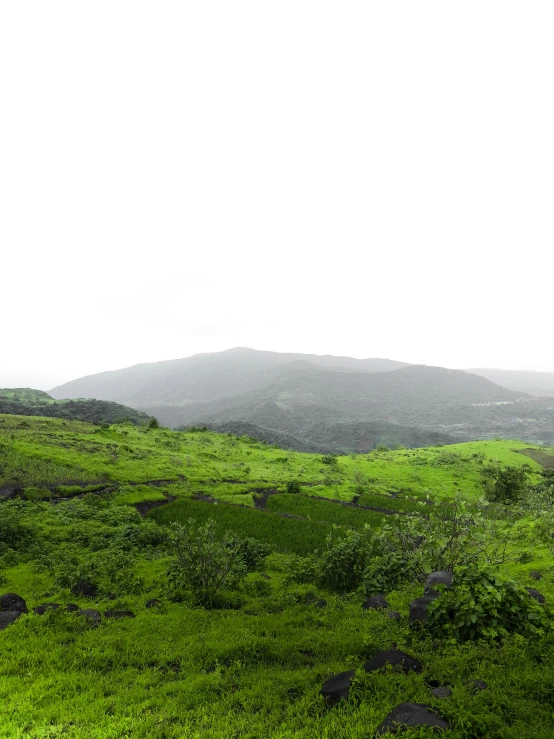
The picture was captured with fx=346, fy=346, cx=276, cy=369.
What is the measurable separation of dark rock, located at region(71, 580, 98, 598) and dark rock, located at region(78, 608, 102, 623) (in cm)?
144

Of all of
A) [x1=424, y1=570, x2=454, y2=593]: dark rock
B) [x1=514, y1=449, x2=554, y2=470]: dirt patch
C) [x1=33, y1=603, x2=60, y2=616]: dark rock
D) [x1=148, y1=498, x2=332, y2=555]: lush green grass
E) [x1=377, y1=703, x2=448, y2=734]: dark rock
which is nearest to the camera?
[x1=377, y1=703, x2=448, y2=734]: dark rock

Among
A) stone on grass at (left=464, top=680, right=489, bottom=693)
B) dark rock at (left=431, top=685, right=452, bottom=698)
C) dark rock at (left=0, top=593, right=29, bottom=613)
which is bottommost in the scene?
dark rock at (left=0, top=593, right=29, bottom=613)

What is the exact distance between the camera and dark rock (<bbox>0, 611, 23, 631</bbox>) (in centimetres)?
1001

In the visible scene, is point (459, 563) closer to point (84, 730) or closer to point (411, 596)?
point (411, 596)

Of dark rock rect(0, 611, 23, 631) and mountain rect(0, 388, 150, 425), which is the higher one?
dark rock rect(0, 611, 23, 631)

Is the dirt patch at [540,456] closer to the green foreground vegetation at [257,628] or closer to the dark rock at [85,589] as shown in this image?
the green foreground vegetation at [257,628]

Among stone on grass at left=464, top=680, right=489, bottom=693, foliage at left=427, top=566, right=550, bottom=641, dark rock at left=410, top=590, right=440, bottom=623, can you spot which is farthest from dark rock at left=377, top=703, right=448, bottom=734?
dark rock at left=410, top=590, right=440, bottom=623

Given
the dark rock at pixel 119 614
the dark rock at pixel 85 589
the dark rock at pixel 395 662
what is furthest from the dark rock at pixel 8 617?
the dark rock at pixel 395 662

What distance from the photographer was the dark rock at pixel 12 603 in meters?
10.8

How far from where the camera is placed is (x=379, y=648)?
8789 mm

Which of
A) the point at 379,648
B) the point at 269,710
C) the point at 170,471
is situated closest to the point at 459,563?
the point at 379,648

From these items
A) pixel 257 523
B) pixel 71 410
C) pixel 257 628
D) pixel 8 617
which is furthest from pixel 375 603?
pixel 71 410

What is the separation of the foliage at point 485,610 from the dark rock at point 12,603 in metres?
12.2

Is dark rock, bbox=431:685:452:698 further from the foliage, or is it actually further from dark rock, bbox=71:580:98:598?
dark rock, bbox=71:580:98:598
